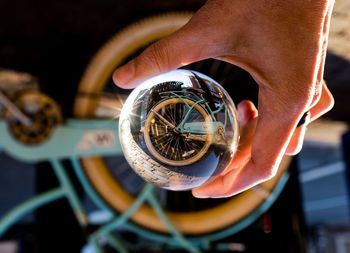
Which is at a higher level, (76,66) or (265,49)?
(265,49)

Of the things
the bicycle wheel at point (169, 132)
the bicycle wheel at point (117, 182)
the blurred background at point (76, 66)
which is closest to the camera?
the bicycle wheel at point (169, 132)

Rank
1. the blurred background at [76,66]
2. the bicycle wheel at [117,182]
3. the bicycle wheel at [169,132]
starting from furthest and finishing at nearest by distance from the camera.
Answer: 1. the blurred background at [76,66]
2. the bicycle wheel at [117,182]
3. the bicycle wheel at [169,132]

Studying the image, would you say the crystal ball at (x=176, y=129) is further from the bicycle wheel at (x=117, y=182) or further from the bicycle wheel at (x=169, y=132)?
the bicycle wheel at (x=117, y=182)

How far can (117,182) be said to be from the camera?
1651 mm

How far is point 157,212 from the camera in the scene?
165 cm

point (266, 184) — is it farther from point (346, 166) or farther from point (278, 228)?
point (346, 166)

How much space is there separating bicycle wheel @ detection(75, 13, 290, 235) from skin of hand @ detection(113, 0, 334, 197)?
0.97 metres

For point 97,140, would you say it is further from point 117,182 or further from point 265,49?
point 265,49

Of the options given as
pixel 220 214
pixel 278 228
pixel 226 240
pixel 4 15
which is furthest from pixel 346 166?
pixel 4 15

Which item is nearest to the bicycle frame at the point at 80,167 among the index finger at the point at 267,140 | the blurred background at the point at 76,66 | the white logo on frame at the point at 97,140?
the white logo on frame at the point at 97,140

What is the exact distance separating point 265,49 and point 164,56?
5.1 inches

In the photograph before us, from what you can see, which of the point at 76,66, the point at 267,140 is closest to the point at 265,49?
the point at 267,140

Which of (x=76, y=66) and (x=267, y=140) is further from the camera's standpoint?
(x=76, y=66)

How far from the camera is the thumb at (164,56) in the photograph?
0.54 meters
